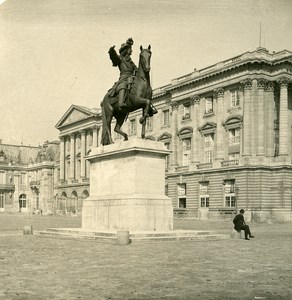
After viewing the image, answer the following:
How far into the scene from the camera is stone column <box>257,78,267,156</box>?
48125 millimetres

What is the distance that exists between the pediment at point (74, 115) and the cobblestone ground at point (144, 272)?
64.0m

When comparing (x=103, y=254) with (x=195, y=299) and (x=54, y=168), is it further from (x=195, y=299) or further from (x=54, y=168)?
(x=54, y=168)

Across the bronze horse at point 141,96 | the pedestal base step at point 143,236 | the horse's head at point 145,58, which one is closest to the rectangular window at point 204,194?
the pedestal base step at point 143,236

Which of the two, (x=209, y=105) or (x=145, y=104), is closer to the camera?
(x=145, y=104)

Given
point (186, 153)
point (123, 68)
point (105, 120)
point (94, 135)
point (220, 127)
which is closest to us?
point (123, 68)

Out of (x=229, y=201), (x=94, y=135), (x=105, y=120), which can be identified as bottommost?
(x=229, y=201)

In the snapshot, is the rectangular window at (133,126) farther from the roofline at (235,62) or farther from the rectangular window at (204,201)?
the rectangular window at (204,201)

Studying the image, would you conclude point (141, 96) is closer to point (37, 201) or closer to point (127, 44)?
point (127, 44)

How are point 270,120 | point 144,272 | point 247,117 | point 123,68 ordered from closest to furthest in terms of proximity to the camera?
point 144,272 → point 123,68 → point 247,117 → point 270,120

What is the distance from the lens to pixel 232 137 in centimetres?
5131

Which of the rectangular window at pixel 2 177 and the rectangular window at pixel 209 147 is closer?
the rectangular window at pixel 209 147

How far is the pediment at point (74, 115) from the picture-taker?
77613mm

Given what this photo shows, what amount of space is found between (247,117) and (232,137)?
334 cm

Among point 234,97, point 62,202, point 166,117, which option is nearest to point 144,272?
point 234,97
